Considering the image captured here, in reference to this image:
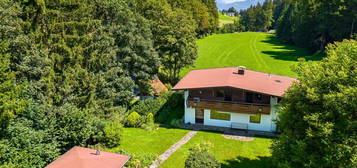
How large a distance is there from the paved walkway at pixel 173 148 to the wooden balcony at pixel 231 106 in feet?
10.6

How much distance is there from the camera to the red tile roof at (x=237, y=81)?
26.3 m

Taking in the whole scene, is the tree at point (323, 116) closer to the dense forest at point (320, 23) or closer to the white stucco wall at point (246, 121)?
the white stucco wall at point (246, 121)

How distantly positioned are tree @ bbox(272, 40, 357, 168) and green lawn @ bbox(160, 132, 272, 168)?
3.68 m

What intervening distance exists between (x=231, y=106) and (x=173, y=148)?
7.85 meters

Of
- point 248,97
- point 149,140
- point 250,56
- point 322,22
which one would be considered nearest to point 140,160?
point 149,140

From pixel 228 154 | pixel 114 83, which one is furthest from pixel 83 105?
pixel 228 154

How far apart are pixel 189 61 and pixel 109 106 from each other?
56.4ft

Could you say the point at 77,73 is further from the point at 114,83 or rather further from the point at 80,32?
the point at 114,83

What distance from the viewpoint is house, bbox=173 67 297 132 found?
25969mm

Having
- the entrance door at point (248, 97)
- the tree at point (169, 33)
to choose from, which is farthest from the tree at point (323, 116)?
the tree at point (169, 33)

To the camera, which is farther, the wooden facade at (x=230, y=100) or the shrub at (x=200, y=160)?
the wooden facade at (x=230, y=100)

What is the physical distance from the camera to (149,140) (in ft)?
82.0

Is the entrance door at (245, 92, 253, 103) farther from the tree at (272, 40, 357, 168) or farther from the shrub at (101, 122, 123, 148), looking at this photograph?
the shrub at (101, 122, 123, 148)

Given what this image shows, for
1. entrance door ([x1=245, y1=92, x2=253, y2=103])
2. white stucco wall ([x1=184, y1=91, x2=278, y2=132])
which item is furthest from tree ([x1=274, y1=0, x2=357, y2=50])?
entrance door ([x1=245, y1=92, x2=253, y2=103])
